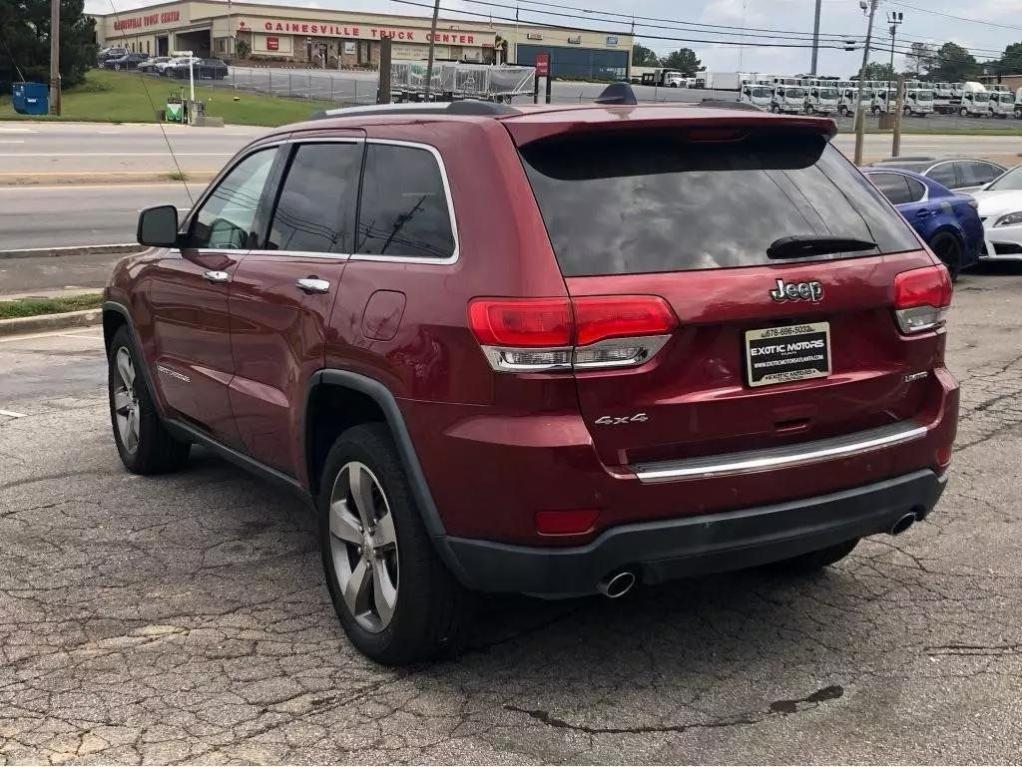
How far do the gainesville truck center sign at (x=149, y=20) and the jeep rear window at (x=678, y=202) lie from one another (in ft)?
344

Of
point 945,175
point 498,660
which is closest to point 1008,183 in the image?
point 945,175

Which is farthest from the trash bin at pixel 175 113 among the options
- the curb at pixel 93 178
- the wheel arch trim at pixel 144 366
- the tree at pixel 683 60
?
the tree at pixel 683 60

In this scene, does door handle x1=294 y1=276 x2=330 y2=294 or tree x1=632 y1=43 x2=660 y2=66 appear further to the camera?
tree x1=632 y1=43 x2=660 y2=66

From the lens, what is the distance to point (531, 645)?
4320 mm

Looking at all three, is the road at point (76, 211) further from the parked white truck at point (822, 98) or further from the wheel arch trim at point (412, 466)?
the parked white truck at point (822, 98)

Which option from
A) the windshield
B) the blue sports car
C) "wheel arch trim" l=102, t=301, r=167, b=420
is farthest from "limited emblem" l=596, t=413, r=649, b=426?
the windshield

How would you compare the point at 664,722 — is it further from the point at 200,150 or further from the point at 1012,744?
the point at 200,150

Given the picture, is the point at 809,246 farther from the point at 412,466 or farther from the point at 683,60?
the point at 683,60

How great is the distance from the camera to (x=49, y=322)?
1186cm

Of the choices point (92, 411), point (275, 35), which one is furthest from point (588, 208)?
point (275, 35)

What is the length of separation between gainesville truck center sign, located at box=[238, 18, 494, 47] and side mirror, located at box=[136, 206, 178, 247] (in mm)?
97535

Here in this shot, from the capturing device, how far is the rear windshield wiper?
3902mm

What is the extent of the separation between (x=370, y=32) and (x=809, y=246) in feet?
341

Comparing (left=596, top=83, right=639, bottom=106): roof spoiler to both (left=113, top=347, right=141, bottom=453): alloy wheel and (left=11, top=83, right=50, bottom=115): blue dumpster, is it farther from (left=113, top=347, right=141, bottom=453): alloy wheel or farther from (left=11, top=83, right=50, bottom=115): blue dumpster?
(left=11, top=83, right=50, bottom=115): blue dumpster
